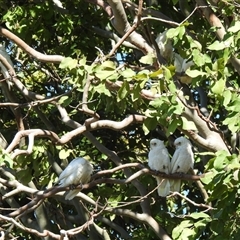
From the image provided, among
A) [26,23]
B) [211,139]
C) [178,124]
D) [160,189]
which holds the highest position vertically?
[26,23]

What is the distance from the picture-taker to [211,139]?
5.68 meters

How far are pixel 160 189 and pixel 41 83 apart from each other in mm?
2244

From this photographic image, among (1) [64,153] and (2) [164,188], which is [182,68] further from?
(1) [64,153]

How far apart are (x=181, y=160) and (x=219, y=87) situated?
2147mm

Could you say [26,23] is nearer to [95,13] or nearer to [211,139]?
[95,13]

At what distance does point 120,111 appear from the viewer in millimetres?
6348

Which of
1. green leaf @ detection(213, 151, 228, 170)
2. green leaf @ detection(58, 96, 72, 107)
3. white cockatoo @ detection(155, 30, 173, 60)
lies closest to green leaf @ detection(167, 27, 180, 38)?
green leaf @ detection(213, 151, 228, 170)

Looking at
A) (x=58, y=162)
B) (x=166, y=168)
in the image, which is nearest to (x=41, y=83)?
(x=58, y=162)

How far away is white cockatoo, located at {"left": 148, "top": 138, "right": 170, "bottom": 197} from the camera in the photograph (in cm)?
666

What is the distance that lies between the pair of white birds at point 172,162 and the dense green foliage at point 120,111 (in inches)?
6.4

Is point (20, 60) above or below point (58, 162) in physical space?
above

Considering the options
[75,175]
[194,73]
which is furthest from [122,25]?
[75,175]

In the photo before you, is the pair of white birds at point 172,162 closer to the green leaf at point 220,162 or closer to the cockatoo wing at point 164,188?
the cockatoo wing at point 164,188

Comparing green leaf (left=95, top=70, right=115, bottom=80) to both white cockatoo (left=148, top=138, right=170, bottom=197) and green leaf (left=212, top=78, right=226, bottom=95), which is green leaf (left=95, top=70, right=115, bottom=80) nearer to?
green leaf (left=212, top=78, right=226, bottom=95)
